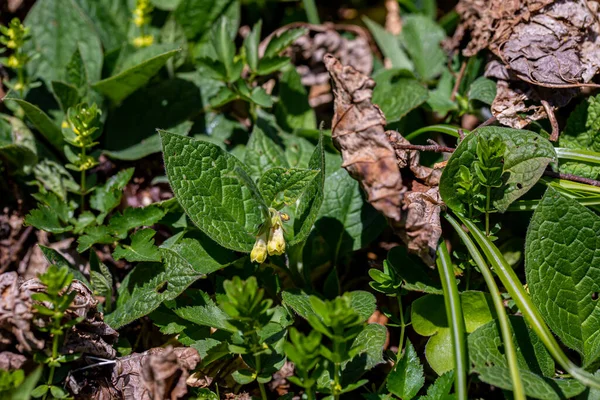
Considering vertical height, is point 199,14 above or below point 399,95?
above

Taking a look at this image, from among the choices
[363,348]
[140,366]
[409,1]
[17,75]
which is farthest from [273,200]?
[409,1]

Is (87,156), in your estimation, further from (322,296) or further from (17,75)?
(322,296)

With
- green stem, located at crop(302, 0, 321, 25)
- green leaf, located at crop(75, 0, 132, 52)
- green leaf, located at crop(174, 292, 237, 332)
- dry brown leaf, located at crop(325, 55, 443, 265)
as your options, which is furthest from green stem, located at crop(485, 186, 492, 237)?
green leaf, located at crop(75, 0, 132, 52)

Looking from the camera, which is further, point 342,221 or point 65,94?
point 65,94

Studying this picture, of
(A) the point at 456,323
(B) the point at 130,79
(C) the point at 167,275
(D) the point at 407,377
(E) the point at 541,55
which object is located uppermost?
(E) the point at 541,55

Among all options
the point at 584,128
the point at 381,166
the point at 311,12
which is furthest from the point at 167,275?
the point at 311,12

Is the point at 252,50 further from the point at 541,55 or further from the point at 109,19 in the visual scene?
the point at 541,55

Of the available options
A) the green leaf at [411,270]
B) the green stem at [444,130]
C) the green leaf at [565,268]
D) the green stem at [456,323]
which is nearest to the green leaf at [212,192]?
the green leaf at [411,270]

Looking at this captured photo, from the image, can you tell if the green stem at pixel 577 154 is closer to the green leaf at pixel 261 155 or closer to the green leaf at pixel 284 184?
the green leaf at pixel 284 184
